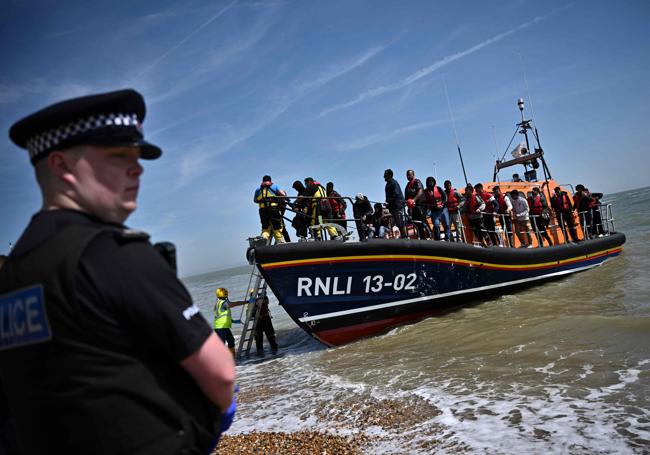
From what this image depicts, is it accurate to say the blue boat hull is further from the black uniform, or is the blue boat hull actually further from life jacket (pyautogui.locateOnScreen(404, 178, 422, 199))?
the black uniform

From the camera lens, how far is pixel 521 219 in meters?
10.9

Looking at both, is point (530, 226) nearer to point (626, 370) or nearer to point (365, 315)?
point (365, 315)

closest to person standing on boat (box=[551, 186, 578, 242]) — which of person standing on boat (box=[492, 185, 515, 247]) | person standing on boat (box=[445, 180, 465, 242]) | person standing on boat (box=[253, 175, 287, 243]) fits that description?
person standing on boat (box=[492, 185, 515, 247])

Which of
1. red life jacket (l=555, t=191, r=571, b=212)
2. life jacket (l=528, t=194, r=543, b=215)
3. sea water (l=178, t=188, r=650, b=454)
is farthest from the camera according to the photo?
red life jacket (l=555, t=191, r=571, b=212)

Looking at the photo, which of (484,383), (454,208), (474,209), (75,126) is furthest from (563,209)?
(75,126)

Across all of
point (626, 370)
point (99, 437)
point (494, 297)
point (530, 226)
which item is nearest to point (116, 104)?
point (99, 437)

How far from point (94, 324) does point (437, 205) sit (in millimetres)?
8778

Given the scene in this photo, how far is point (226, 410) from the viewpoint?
1.17 metres

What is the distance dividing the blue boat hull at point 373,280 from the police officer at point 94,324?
557 centimetres

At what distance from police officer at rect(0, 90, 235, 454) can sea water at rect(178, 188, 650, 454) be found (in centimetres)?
282

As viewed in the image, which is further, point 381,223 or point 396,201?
point 381,223

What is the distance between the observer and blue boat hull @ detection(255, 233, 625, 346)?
682 centimetres

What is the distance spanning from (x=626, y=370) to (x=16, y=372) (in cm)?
524

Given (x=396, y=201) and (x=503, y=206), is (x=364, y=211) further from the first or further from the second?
(x=503, y=206)
